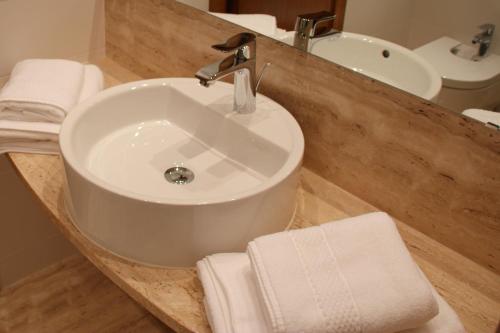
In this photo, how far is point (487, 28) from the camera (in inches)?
35.8

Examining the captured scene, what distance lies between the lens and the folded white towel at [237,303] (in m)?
0.76

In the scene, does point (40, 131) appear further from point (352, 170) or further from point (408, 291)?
point (408, 291)

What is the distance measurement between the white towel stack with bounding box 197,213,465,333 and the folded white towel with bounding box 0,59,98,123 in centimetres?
59

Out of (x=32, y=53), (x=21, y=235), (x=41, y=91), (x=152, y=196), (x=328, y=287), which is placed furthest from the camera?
(x=21, y=235)

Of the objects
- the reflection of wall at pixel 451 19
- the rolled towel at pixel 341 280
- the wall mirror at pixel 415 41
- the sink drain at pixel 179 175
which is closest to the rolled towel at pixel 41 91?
the sink drain at pixel 179 175

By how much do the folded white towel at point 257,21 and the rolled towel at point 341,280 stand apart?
21.5 inches

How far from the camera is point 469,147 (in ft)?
2.97

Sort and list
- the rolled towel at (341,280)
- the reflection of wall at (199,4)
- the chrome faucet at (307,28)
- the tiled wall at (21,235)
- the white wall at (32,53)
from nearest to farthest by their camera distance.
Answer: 1. the rolled towel at (341,280)
2. the chrome faucet at (307,28)
3. the reflection of wall at (199,4)
4. the white wall at (32,53)
5. the tiled wall at (21,235)

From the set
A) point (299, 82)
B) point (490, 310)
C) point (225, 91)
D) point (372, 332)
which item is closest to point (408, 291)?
point (372, 332)

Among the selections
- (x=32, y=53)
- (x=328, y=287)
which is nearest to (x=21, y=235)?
(x=32, y=53)

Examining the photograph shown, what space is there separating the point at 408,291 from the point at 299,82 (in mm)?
548

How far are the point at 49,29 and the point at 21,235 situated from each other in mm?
677

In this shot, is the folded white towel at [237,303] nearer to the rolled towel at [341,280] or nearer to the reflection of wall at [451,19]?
the rolled towel at [341,280]

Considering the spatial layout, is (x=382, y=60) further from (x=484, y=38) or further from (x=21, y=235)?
(x=21, y=235)
